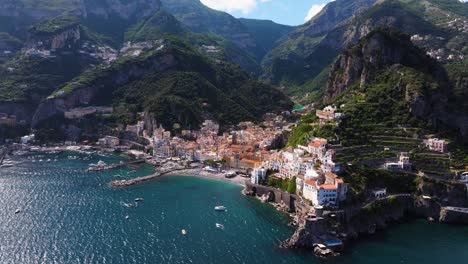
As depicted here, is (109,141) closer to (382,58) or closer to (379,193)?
(382,58)

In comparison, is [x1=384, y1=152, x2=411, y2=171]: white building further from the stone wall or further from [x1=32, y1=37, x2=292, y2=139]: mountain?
[x1=32, y1=37, x2=292, y2=139]: mountain

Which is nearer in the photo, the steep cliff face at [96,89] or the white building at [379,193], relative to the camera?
the white building at [379,193]

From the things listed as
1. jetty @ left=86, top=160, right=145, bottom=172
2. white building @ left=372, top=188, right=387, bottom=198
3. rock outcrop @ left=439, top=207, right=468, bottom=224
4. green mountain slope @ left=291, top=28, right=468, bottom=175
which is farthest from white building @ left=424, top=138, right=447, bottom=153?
jetty @ left=86, top=160, right=145, bottom=172

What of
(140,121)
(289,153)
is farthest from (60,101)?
(289,153)

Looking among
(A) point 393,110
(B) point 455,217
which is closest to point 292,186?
(B) point 455,217

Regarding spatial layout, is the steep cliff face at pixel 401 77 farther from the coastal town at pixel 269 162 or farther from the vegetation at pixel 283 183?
the vegetation at pixel 283 183

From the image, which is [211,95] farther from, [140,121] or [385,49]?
[385,49]

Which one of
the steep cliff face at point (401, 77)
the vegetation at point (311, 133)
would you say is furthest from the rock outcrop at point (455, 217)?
the steep cliff face at point (401, 77)
